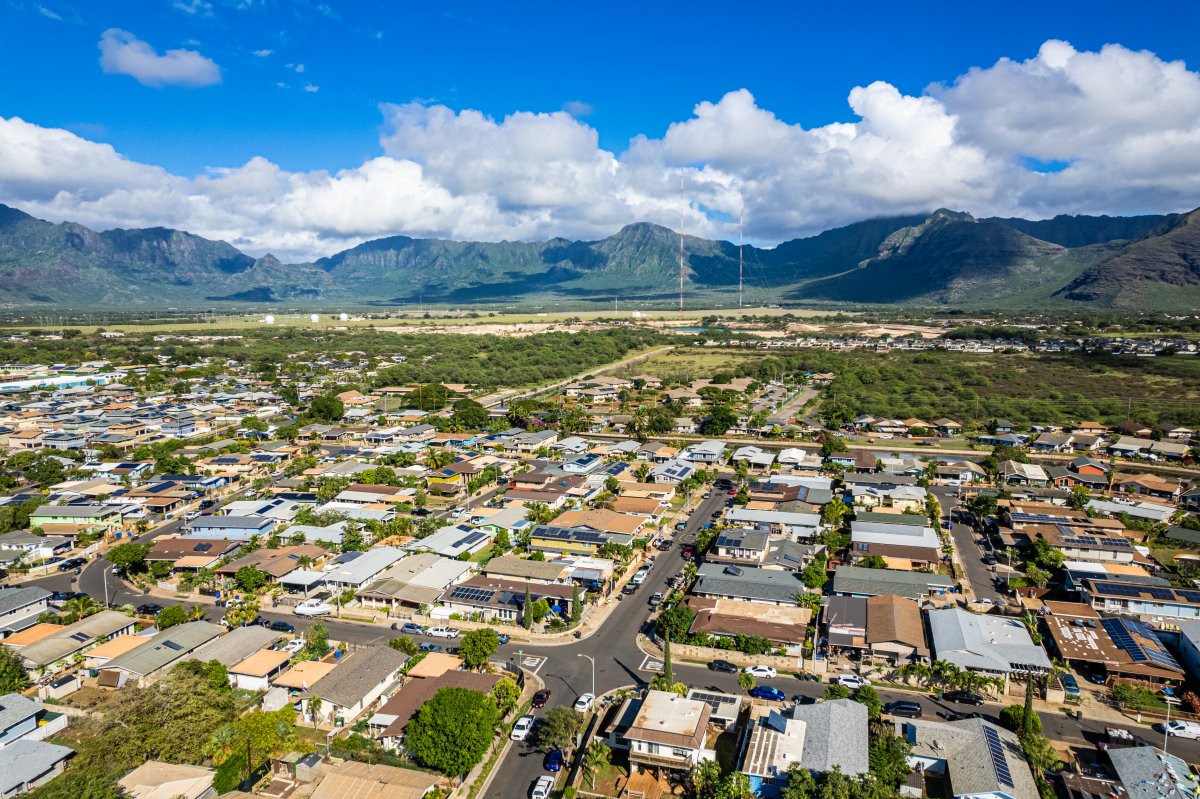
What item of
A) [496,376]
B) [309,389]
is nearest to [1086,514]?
[496,376]

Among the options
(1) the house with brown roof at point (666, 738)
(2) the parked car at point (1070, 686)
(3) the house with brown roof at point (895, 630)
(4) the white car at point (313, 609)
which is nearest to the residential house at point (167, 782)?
(4) the white car at point (313, 609)

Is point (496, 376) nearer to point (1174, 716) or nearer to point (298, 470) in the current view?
point (298, 470)

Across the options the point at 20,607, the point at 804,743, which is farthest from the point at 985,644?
the point at 20,607

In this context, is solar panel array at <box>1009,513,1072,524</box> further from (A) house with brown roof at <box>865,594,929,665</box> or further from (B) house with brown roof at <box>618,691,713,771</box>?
(B) house with brown roof at <box>618,691,713,771</box>

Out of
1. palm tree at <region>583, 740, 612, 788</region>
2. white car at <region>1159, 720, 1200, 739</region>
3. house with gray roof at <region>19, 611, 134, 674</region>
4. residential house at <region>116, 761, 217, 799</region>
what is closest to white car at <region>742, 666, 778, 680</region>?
palm tree at <region>583, 740, 612, 788</region>

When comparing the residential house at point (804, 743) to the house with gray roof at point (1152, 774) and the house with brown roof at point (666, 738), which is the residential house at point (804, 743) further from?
the house with gray roof at point (1152, 774)
